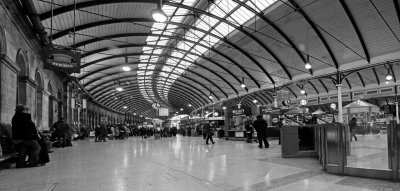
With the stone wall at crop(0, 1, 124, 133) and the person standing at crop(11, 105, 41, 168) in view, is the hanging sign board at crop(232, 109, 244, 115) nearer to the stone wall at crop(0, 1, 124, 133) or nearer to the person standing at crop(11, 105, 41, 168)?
the stone wall at crop(0, 1, 124, 133)

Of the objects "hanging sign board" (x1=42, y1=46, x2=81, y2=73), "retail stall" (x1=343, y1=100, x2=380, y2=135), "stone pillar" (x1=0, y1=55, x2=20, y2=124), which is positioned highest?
"hanging sign board" (x1=42, y1=46, x2=81, y2=73)

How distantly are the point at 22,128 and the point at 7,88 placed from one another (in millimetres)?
3820

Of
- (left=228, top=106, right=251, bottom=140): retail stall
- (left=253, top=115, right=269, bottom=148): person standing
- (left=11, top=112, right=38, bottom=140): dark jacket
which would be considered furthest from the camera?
(left=228, top=106, right=251, bottom=140): retail stall

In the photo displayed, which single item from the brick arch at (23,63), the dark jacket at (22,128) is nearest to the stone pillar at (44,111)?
the brick arch at (23,63)

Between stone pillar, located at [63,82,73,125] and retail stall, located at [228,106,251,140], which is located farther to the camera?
stone pillar, located at [63,82,73,125]

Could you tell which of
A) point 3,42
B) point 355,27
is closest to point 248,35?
→ point 355,27

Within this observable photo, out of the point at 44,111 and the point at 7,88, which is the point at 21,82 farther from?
the point at 44,111

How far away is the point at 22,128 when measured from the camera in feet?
21.4

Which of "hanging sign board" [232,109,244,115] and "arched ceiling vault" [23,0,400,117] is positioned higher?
"arched ceiling vault" [23,0,400,117]

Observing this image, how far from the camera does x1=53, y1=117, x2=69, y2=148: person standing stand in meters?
13.8

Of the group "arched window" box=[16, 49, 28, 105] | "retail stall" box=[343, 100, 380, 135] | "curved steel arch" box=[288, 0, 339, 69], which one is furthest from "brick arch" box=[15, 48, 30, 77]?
"retail stall" box=[343, 100, 380, 135]

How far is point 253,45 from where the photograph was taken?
23719 mm

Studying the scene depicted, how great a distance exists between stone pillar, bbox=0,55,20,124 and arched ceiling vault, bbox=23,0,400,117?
135 inches

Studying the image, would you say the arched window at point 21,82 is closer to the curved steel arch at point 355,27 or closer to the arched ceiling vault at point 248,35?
the arched ceiling vault at point 248,35
